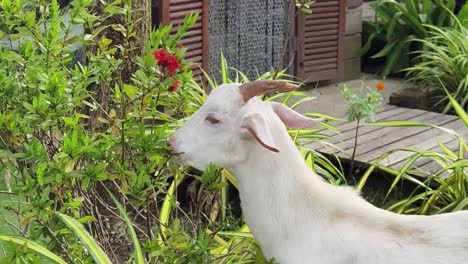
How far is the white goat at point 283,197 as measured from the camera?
11.1 ft

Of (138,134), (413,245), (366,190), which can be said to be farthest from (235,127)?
(366,190)

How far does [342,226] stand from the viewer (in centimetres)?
343

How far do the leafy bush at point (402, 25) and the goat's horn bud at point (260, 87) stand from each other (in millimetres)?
6644

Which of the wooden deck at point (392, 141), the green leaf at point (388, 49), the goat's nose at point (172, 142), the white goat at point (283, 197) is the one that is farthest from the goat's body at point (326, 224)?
the green leaf at point (388, 49)

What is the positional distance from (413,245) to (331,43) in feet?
22.6

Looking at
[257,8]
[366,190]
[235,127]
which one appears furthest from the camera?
[257,8]

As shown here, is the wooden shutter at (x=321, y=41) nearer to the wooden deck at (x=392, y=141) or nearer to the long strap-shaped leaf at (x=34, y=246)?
the wooden deck at (x=392, y=141)

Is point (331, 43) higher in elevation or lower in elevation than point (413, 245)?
lower

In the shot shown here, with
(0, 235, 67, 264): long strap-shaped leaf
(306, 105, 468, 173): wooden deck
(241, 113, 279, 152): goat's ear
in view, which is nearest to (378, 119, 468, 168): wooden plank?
(306, 105, 468, 173): wooden deck

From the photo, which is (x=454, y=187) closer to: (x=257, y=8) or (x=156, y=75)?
(x=156, y=75)

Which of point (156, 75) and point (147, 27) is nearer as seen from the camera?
point (156, 75)

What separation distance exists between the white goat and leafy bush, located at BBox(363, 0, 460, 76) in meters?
6.63

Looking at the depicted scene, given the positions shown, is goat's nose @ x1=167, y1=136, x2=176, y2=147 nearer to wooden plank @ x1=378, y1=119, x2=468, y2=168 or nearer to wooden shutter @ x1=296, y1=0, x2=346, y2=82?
wooden plank @ x1=378, y1=119, x2=468, y2=168

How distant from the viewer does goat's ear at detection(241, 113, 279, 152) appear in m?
3.31
